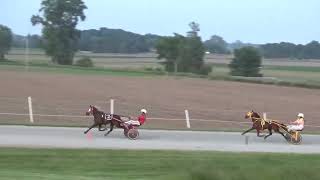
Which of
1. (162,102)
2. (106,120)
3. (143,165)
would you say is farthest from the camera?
(162,102)

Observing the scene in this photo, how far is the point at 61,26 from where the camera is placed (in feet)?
402

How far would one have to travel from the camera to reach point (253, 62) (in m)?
91.6

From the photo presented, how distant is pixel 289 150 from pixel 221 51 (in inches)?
5359

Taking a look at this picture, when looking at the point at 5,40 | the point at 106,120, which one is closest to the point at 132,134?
the point at 106,120

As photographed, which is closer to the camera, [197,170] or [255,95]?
[197,170]

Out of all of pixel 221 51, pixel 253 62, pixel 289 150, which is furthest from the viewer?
pixel 221 51

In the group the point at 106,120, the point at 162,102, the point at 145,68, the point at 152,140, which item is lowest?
the point at 145,68

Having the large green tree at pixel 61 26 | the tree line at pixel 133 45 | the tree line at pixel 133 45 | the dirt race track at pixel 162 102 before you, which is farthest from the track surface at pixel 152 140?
the tree line at pixel 133 45

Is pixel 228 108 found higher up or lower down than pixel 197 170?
lower down

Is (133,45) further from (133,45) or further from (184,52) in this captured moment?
(184,52)

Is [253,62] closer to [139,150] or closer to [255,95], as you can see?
[255,95]

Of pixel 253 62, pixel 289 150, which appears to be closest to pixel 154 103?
pixel 289 150

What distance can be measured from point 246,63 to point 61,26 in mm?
43932

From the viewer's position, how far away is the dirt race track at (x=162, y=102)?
98.3 feet
